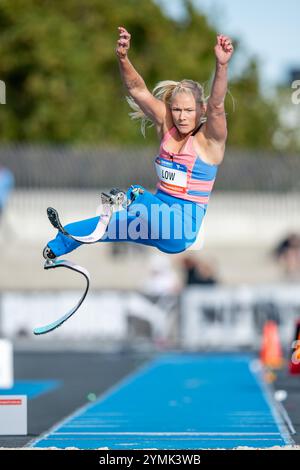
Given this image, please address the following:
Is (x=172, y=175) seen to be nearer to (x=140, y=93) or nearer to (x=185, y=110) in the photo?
(x=185, y=110)

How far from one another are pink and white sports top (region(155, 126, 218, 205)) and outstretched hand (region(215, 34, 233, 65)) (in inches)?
27.5

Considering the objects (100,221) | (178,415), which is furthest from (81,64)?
(100,221)

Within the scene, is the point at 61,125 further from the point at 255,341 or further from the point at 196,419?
the point at 196,419

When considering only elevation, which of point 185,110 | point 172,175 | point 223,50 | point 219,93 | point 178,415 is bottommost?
point 178,415

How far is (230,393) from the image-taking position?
1527cm

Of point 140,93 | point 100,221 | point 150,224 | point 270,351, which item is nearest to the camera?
point 100,221

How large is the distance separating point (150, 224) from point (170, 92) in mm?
1038

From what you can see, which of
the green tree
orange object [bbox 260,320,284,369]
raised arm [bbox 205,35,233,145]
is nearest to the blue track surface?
orange object [bbox 260,320,284,369]

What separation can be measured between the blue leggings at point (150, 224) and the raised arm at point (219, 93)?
0.60 metres

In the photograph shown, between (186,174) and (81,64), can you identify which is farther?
(81,64)

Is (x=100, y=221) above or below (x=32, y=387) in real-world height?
above

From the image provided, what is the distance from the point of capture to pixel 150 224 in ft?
31.4

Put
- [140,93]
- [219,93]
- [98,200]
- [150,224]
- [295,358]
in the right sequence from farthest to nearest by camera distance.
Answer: [98,200] → [295,358] → [140,93] → [150,224] → [219,93]

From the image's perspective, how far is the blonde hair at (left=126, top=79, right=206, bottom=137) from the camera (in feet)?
31.5
